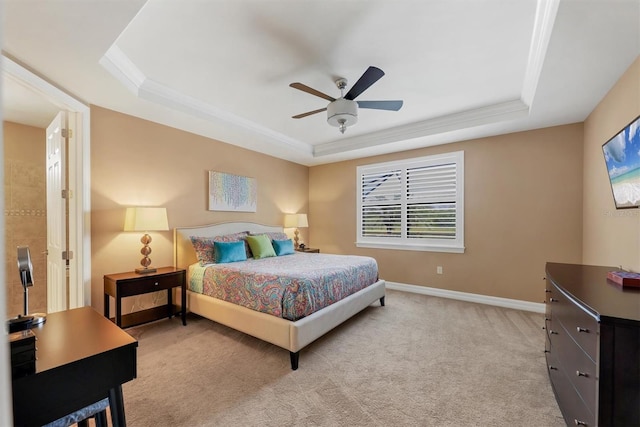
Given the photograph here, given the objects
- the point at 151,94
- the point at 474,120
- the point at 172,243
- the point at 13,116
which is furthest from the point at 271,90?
the point at 13,116

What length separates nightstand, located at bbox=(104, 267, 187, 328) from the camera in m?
2.84

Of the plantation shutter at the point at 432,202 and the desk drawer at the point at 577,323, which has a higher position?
the plantation shutter at the point at 432,202

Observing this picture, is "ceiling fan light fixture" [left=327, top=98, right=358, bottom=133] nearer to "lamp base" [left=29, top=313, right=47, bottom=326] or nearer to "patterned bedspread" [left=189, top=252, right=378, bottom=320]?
"patterned bedspread" [left=189, top=252, right=378, bottom=320]

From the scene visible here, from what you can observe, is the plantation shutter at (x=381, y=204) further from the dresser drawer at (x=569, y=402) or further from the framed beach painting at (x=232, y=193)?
the dresser drawer at (x=569, y=402)

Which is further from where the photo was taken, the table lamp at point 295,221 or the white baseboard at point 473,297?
the table lamp at point 295,221

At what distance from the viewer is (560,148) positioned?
3578 millimetres

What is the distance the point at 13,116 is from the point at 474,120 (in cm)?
575

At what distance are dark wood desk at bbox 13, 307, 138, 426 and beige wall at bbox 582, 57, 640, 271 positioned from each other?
3.38 meters

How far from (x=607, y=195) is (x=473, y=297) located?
2118 mm

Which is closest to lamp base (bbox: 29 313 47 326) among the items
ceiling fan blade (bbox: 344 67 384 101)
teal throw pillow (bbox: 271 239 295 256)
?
ceiling fan blade (bbox: 344 67 384 101)

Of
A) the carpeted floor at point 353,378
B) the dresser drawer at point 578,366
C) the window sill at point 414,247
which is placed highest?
the window sill at point 414,247

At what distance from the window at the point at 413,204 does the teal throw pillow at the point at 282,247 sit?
158 cm

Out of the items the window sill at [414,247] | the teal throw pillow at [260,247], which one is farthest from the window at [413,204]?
the teal throw pillow at [260,247]

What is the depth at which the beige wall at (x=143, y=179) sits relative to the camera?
A: 308 centimetres
